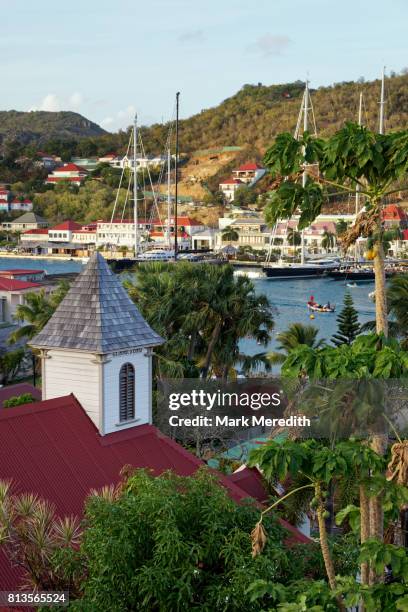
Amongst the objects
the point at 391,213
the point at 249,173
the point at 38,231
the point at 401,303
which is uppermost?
the point at 249,173

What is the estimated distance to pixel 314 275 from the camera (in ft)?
289

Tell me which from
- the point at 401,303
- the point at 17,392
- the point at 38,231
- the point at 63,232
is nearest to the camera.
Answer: the point at 17,392

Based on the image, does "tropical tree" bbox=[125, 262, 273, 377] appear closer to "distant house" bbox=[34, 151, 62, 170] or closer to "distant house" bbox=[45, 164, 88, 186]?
"distant house" bbox=[45, 164, 88, 186]

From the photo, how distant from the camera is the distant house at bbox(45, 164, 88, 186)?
522ft

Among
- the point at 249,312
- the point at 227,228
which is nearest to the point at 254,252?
the point at 227,228

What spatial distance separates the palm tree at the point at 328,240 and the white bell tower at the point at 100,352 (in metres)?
91.9

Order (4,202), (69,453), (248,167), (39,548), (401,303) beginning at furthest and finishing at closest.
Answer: (248,167) < (4,202) < (401,303) < (69,453) < (39,548)

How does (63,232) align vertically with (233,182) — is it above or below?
below

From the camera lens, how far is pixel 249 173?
154 m

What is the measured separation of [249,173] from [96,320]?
143 m

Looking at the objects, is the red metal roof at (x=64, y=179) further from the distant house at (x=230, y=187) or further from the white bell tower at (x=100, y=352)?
the white bell tower at (x=100, y=352)

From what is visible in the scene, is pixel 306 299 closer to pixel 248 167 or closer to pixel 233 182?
pixel 233 182

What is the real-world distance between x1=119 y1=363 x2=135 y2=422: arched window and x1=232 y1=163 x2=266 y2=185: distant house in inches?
5474

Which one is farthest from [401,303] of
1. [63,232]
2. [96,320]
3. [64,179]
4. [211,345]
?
[64,179]
